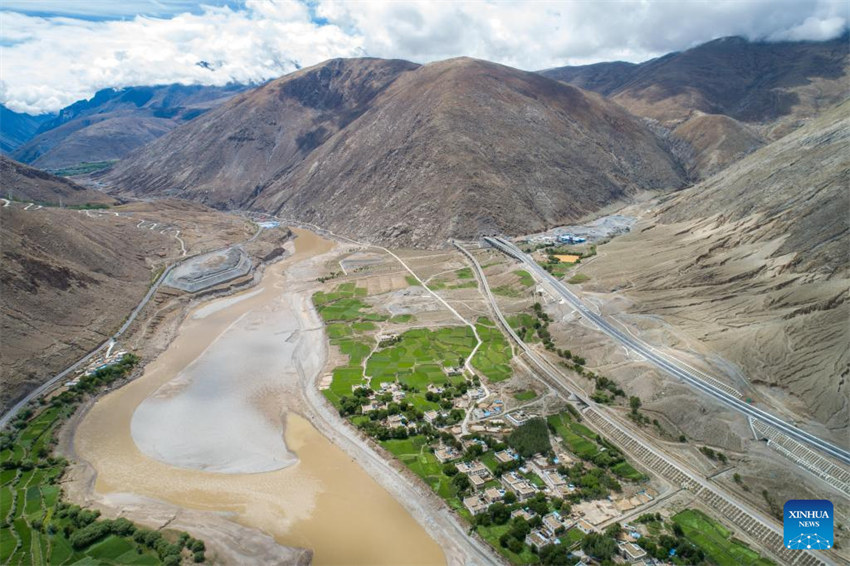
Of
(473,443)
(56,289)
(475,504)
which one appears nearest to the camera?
(475,504)

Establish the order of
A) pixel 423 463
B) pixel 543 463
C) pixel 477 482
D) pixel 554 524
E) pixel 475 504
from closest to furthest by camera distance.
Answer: pixel 554 524, pixel 475 504, pixel 477 482, pixel 543 463, pixel 423 463

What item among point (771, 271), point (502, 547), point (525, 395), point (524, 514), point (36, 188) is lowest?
point (502, 547)

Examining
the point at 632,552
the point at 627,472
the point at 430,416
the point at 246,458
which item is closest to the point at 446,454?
the point at 430,416

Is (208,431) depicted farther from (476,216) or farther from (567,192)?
(567,192)

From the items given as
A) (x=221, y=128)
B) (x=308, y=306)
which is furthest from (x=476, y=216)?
(x=221, y=128)

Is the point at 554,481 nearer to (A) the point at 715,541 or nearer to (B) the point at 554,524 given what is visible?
(B) the point at 554,524

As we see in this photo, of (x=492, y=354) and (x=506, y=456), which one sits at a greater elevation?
(x=492, y=354)

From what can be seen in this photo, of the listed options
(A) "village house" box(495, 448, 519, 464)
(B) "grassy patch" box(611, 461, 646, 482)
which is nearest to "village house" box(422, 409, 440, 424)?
(A) "village house" box(495, 448, 519, 464)
